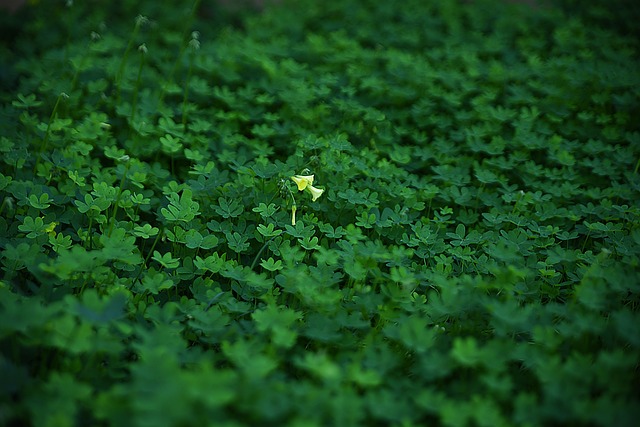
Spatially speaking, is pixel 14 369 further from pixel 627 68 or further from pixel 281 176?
pixel 627 68

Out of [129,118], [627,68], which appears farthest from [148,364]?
[627,68]

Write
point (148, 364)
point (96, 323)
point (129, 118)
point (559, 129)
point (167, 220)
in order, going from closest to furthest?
point (148, 364)
point (96, 323)
point (167, 220)
point (129, 118)
point (559, 129)

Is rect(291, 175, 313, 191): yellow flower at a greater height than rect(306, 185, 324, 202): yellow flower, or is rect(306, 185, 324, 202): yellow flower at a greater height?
rect(291, 175, 313, 191): yellow flower

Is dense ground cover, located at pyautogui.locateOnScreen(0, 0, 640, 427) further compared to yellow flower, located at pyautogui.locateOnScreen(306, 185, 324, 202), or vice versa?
yellow flower, located at pyautogui.locateOnScreen(306, 185, 324, 202)

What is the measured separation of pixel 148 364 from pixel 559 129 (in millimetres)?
2805

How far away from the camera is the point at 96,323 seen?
5.74ft

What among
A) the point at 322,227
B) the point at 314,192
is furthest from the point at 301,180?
the point at 322,227

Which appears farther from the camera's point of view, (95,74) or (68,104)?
(95,74)

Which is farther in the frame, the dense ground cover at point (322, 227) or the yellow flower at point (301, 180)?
the yellow flower at point (301, 180)

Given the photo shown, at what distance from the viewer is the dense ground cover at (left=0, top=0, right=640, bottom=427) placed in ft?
5.55

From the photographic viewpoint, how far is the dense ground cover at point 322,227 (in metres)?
1.69

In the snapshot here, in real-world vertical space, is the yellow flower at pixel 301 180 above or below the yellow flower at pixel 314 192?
above

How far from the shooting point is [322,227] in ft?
8.38

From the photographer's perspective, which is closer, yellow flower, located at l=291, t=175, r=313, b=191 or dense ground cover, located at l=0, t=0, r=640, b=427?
dense ground cover, located at l=0, t=0, r=640, b=427
